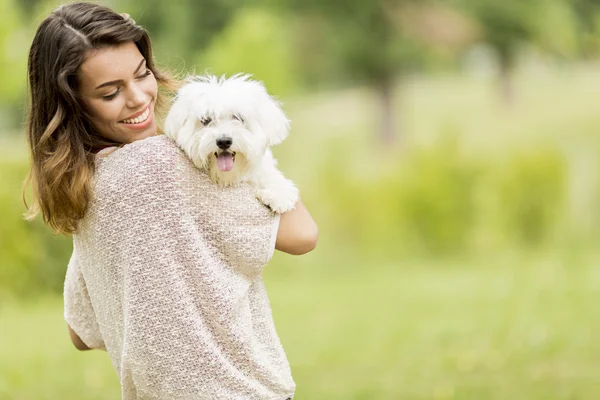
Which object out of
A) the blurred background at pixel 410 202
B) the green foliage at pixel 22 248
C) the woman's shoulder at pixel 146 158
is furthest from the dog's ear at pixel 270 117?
the green foliage at pixel 22 248

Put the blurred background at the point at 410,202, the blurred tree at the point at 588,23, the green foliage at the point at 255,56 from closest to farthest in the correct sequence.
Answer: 1. the blurred background at the point at 410,202
2. the green foliage at the point at 255,56
3. the blurred tree at the point at 588,23

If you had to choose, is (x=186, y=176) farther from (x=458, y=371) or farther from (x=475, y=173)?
(x=475, y=173)

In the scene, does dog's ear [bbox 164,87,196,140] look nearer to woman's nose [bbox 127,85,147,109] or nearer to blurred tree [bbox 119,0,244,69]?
woman's nose [bbox 127,85,147,109]

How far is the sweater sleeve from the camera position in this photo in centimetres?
235

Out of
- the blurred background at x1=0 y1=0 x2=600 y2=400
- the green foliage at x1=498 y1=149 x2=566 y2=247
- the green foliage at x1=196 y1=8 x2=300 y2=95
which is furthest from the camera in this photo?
the green foliage at x1=196 y1=8 x2=300 y2=95

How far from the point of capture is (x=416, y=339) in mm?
7195

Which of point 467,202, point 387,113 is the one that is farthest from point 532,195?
point 387,113

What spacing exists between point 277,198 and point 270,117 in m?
0.22

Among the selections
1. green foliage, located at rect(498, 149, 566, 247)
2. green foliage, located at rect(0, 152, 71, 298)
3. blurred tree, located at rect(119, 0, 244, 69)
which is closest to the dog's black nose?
green foliage, located at rect(0, 152, 71, 298)

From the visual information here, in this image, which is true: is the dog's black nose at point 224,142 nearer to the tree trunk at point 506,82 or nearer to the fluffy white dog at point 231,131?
the fluffy white dog at point 231,131

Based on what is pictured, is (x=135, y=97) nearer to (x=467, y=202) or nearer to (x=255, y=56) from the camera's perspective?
(x=467, y=202)

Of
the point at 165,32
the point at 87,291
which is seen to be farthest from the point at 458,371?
the point at 165,32

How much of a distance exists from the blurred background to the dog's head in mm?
376

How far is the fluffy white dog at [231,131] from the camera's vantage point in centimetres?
211
